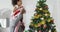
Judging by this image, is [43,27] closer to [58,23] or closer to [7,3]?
[58,23]

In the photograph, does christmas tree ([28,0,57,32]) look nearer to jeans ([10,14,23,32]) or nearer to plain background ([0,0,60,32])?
plain background ([0,0,60,32])

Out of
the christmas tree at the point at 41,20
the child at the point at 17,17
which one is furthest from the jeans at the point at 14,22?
the christmas tree at the point at 41,20

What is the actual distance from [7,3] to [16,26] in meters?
0.31

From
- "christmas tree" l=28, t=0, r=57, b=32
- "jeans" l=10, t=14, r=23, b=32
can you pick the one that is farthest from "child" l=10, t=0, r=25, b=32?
"christmas tree" l=28, t=0, r=57, b=32

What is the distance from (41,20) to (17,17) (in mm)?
307

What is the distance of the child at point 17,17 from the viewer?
2.44 m

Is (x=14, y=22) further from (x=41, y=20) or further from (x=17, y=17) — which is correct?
(x=41, y=20)

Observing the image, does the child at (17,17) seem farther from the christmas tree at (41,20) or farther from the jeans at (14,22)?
→ the christmas tree at (41,20)

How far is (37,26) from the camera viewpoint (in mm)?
2398

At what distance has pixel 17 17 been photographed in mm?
2449

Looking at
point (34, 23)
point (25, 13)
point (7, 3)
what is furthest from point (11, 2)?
point (34, 23)

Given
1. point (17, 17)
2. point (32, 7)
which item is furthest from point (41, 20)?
point (17, 17)

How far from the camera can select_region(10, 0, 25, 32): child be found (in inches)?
96.0

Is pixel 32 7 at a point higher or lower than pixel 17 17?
higher
